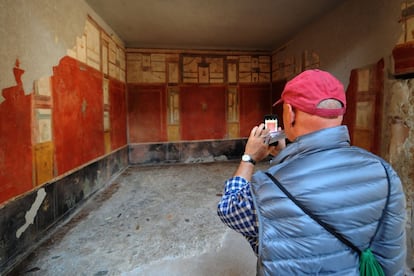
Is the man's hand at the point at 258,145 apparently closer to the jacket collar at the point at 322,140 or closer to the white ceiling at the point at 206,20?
the jacket collar at the point at 322,140

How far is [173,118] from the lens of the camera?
232 inches

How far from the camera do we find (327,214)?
0.62 m

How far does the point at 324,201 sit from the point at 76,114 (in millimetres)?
3164

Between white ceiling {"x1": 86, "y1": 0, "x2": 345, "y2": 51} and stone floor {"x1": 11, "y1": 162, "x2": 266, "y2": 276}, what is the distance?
8.99 ft

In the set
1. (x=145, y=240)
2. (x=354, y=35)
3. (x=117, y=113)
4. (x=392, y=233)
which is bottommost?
(x=145, y=240)

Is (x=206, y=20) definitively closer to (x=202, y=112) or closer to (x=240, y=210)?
(x=202, y=112)

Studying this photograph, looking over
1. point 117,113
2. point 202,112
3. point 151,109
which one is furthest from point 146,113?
point 202,112

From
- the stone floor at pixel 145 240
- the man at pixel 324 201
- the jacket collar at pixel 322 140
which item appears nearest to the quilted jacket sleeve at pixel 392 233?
the man at pixel 324 201

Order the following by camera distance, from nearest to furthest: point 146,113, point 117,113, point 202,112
A: point 117,113 → point 146,113 → point 202,112

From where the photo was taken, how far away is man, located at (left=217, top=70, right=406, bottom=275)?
2.06 feet

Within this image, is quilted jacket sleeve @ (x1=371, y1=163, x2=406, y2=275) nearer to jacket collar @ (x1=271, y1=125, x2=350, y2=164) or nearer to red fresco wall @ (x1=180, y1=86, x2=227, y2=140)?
jacket collar @ (x1=271, y1=125, x2=350, y2=164)

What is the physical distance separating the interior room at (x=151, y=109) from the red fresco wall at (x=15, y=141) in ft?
0.04

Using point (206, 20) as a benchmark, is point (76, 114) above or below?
below

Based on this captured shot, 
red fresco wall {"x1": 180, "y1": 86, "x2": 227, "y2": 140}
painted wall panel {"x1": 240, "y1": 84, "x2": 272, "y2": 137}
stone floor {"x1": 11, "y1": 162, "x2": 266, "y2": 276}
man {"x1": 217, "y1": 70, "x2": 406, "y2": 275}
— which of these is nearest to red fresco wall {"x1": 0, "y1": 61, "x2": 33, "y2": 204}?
stone floor {"x1": 11, "y1": 162, "x2": 266, "y2": 276}
